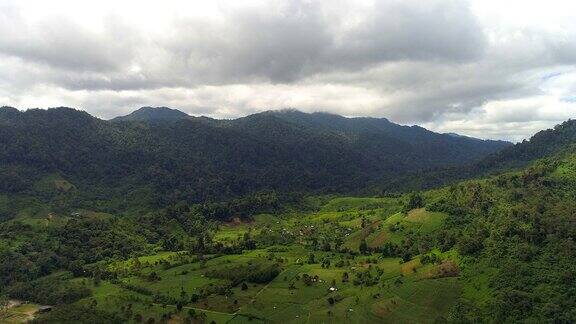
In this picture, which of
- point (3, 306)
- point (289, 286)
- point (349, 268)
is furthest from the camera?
point (349, 268)

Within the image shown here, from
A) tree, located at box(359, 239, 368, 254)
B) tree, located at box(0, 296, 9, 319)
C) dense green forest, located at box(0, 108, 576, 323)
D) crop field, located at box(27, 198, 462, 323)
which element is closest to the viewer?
dense green forest, located at box(0, 108, 576, 323)

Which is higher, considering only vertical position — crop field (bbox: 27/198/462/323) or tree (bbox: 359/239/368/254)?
tree (bbox: 359/239/368/254)

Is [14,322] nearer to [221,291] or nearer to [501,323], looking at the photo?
[221,291]

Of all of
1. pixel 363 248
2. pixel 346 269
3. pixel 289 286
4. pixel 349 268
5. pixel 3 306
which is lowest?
pixel 3 306

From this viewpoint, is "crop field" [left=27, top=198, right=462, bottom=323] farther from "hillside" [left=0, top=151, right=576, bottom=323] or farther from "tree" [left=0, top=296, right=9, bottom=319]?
"tree" [left=0, top=296, right=9, bottom=319]

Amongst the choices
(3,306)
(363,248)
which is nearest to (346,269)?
(363,248)

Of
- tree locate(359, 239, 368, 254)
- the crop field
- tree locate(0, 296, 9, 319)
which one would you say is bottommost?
tree locate(0, 296, 9, 319)

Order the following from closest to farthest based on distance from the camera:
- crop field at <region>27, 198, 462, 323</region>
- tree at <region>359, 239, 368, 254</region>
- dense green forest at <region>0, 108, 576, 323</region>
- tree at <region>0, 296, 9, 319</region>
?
1. dense green forest at <region>0, 108, 576, 323</region>
2. crop field at <region>27, 198, 462, 323</region>
3. tree at <region>0, 296, 9, 319</region>
4. tree at <region>359, 239, 368, 254</region>

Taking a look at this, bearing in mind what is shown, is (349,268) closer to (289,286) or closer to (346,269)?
(346,269)

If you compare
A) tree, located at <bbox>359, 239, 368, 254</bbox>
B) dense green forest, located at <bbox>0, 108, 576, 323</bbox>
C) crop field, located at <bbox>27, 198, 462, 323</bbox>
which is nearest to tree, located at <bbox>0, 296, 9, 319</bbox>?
dense green forest, located at <bbox>0, 108, 576, 323</bbox>

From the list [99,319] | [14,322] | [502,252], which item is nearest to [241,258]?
[99,319]

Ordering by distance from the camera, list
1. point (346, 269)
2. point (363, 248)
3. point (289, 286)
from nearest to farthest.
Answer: point (289, 286), point (346, 269), point (363, 248)
